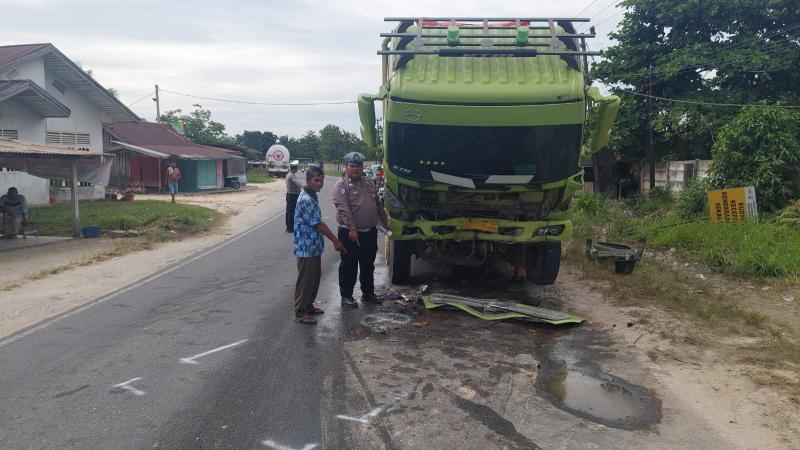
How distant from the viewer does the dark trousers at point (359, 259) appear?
282 inches

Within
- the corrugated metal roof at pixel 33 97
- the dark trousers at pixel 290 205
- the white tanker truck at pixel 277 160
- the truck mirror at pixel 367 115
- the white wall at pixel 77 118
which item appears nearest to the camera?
the truck mirror at pixel 367 115

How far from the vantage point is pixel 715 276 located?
8969 mm

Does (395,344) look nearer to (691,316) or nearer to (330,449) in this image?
(330,449)

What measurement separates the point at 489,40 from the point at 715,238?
6.22m

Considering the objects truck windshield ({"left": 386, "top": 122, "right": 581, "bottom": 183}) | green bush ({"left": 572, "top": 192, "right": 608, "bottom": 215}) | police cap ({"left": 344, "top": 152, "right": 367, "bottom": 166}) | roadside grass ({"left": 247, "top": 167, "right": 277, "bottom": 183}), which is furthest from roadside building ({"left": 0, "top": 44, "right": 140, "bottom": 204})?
roadside grass ({"left": 247, "top": 167, "right": 277, "bottom": 183})

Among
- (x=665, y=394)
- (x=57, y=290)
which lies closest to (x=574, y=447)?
(x=665, y=394)

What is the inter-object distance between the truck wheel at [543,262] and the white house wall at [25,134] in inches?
620

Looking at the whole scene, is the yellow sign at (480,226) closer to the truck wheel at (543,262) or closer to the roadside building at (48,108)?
the truck wheel at (543,262)

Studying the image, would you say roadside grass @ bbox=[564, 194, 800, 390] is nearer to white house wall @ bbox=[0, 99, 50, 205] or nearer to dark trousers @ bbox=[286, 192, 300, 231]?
dark trousers @ bbox=[286, 192, 300, 231]

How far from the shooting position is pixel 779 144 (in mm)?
12164

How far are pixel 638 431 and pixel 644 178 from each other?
1738cm

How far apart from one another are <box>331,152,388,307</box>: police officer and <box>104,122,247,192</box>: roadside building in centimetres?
2278

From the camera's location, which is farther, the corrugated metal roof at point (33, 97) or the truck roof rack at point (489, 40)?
the corrugated metal roof at point (33, 97)

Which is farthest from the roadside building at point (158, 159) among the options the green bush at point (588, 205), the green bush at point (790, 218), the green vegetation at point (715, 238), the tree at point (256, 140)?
the tree at point (256, 140)
